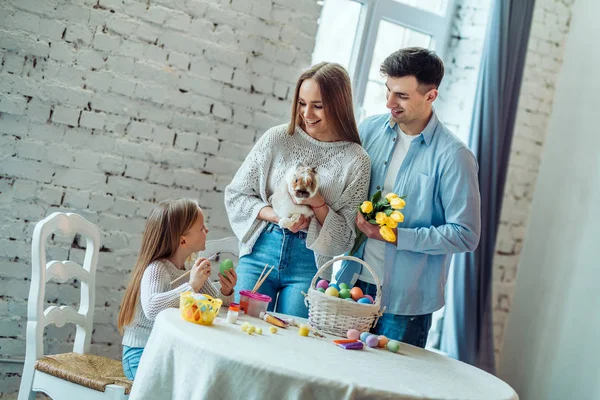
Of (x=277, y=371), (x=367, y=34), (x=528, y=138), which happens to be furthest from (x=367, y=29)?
(x=277, y=371)

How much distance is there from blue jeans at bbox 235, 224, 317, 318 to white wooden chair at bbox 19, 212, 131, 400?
483 millimetres

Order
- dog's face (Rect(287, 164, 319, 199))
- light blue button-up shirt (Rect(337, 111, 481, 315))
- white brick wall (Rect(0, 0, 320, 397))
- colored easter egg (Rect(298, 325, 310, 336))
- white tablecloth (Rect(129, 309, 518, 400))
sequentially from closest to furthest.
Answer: white tablecloth (Rect(129, 309, 518, 400)) < colored easter egg (Rect(298, 325, 310, 336)) < dog's face (Rect(287, 164, 319, 199)) < light blue button-up shirt (Rect(337, 111, 481, 315)) < white brick wall (Rect(0, 0, 320, 397))

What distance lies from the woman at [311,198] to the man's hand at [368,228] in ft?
0.26

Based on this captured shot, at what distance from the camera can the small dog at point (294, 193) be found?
2.22 m

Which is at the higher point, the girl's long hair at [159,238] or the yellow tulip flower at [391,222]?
the yellow tulip flower at [391,222]

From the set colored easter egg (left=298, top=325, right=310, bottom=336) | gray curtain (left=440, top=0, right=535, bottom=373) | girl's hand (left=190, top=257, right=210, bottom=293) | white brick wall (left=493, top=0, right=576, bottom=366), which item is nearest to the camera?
colored easter egg (left=298, top=325, right=310, bottom=336)

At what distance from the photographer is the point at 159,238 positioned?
2293mm

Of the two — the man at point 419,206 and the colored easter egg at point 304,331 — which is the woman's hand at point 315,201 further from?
the colored easter egg at point 304,331

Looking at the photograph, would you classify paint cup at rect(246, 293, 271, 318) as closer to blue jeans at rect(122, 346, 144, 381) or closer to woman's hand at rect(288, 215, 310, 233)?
woman's hand at rect(288, 215, 310, 233)

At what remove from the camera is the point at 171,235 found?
7.59 feet

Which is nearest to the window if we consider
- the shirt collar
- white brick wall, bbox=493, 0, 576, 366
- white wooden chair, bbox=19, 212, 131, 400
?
white brick wall, bbox=493, 0, 576, 366

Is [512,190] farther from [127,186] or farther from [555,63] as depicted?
[127,186]

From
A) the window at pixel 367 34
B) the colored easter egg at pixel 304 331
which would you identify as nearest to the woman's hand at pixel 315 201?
the colored easter egg at pixel 304 331

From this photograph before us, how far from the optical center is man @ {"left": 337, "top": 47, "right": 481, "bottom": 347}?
2.34 meters
